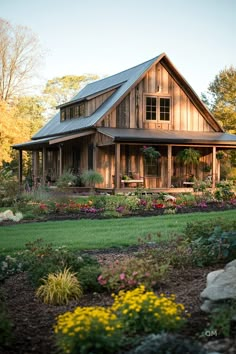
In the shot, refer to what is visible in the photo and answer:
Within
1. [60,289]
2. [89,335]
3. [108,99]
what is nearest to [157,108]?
[108,99]

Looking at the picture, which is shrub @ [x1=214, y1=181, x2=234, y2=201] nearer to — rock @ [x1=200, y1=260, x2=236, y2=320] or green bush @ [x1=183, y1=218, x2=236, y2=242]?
green bush @ [x1=183, y1=218, x2=236, y2=242]

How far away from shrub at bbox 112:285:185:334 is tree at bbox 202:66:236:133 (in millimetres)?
30961

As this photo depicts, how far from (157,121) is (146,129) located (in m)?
0.88

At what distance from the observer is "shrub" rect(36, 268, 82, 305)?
5438 mm

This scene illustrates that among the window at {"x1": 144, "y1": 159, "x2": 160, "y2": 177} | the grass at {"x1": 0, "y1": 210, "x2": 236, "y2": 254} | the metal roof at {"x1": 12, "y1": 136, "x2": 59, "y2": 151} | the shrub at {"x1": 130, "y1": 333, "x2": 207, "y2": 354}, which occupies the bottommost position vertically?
the grass at {"x1": 0, "y1": 210, "x2": 236, "y2": 254}

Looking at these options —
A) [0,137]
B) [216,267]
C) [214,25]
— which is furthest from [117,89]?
[216,267]

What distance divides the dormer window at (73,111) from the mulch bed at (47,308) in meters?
19.0

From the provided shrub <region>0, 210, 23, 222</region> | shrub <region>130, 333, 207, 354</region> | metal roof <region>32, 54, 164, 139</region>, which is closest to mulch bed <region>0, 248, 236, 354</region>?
shrub <region>130, 333, 207, 354</region>

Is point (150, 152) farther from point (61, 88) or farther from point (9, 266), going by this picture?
point (61, 88)

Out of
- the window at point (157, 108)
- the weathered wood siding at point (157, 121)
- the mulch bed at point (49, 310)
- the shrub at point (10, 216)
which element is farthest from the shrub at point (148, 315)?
the window at point (157, 108)

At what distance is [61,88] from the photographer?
162 ft

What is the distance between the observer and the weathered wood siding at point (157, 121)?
883 inches

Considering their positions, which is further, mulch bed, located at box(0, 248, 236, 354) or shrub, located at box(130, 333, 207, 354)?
mulch bed, located at box(0, 248, 236, 354)

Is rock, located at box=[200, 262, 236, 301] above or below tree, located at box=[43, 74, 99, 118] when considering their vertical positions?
below
